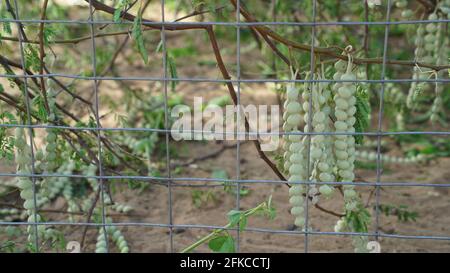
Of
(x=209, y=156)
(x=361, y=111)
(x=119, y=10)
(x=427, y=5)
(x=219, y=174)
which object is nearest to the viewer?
(x=119, y=10)

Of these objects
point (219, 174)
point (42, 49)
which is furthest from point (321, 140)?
→ point (219, 174)

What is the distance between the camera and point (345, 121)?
1.51 meters

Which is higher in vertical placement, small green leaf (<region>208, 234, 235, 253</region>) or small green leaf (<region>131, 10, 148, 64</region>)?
small green leaf (<region>131, 10, 148, 64</region>)

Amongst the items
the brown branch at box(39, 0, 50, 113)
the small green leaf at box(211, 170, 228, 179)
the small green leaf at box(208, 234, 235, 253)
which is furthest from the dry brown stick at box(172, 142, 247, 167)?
the small green leaf at box(208, 234, 235, 253)

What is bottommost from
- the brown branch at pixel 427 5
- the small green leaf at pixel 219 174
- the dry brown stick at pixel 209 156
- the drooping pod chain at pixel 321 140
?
the small green leaf at pixel 219 174

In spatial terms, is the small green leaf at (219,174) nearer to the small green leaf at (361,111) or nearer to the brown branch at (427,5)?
the brown branch at (427,5)

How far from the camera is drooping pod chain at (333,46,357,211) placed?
1487 mm

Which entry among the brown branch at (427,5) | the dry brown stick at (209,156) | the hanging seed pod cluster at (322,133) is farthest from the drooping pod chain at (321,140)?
the dry brown stick at (209,156)

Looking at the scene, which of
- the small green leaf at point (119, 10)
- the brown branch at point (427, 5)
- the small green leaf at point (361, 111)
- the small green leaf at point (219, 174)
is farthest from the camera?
the small green leaf at point (219, 174)

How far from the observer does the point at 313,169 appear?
1.59 metres

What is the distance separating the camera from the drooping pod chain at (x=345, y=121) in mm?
1487

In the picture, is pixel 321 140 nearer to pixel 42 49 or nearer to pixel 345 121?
pixel 345 121

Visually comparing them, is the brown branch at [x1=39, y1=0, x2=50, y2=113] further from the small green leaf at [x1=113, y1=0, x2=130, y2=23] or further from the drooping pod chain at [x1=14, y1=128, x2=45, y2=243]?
the small green leaf at [x1=113, y1=0, x2=130, y2=23]
